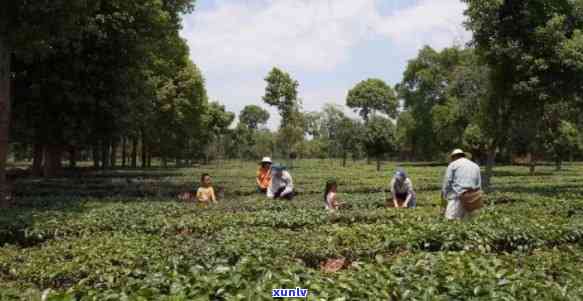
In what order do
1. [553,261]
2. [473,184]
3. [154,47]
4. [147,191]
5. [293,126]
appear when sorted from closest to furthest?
[553,261] < [473,184] < [147,191] < [154,47] < [293,126]

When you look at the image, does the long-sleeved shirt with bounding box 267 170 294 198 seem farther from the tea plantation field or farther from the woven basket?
the woven basket

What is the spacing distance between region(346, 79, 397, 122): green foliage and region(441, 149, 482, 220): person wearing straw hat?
65.4m

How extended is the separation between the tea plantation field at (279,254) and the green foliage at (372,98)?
6152 cm

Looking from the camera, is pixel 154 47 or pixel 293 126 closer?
pixel 154 47

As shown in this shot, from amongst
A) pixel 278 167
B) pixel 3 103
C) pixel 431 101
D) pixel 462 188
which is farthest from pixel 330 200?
pixel 431 101

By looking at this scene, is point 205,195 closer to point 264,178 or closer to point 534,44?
point 264,178

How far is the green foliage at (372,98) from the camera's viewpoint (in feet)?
243

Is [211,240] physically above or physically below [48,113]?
below

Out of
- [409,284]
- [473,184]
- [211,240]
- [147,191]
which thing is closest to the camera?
[409,284]

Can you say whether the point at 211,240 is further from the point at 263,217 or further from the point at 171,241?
the point at 263,217

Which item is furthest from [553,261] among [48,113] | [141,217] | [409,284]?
[48,113]

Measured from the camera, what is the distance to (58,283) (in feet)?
19.7

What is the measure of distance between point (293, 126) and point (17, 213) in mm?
37459

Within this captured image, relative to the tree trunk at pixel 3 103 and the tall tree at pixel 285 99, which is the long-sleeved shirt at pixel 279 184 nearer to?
the tree trunk at pixel 3 103
